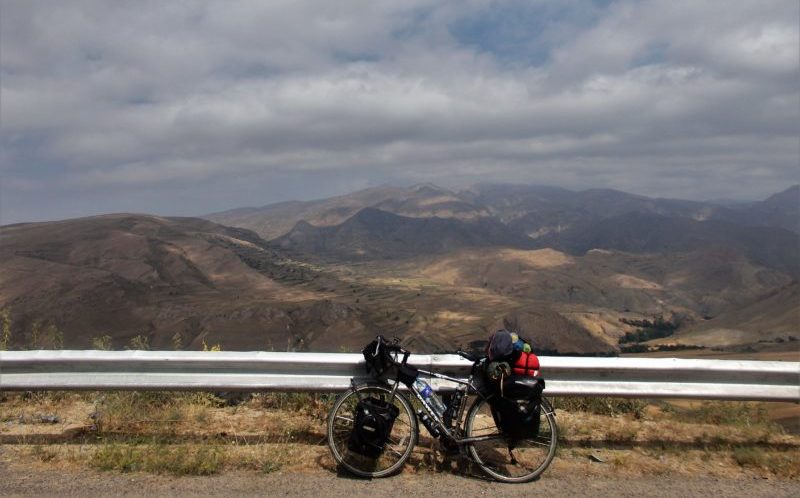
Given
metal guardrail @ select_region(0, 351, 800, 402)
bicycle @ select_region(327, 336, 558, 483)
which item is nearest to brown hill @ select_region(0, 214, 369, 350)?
metal guardrail @ select_region(0, 351, 800, 402)

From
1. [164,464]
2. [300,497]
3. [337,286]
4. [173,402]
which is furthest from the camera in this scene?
[337,286]

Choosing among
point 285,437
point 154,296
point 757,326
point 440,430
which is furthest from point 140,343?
point 757,326

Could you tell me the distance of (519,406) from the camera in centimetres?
541

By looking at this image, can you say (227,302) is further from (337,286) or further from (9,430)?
(9,430)

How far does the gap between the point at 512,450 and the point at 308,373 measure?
2423 mm

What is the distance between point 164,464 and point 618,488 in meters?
4.54

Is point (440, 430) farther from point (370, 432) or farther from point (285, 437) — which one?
point (285, 437)

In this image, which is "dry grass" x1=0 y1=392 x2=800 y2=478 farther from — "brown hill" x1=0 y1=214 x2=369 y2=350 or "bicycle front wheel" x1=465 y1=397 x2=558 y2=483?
"brown hill" x1=0 y1=214 x2=369 y2=350

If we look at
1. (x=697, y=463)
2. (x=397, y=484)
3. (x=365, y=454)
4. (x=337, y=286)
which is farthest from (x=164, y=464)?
(x=337, y=286)

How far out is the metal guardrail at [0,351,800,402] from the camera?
6.06 meters

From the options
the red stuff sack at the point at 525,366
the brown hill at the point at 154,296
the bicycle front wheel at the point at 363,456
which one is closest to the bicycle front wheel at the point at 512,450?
the red stuff sack at the point at 525,366

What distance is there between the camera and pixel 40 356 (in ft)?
20.0

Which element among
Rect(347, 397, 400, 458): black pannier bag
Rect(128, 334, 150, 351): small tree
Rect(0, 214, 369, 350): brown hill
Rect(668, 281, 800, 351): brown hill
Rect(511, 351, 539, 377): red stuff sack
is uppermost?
Rect(511, 351, 539, 377): red stuff sack

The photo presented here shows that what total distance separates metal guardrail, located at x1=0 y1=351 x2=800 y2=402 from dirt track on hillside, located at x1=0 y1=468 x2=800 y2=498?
974 mm
